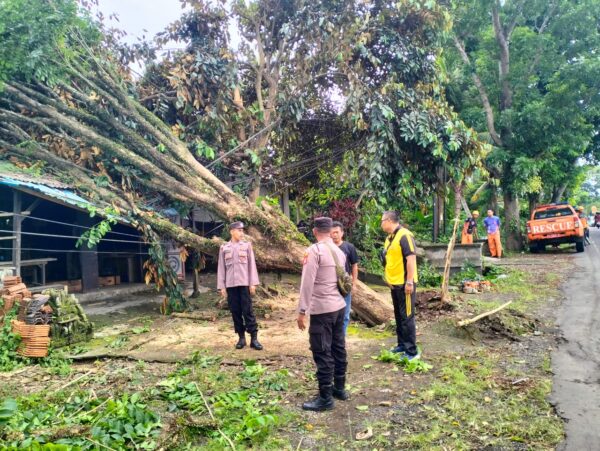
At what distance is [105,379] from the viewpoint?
17.0 feet

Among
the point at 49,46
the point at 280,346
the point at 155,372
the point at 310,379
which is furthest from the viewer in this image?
the point at 49,46

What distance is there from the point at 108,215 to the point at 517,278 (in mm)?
9424

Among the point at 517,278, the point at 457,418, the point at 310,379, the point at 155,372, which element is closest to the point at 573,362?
the point at 457,418

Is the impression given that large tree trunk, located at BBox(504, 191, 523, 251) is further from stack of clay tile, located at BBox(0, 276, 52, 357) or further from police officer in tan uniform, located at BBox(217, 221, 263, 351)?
stack of clay tile, located at BBox(0, 276, 52, 357)

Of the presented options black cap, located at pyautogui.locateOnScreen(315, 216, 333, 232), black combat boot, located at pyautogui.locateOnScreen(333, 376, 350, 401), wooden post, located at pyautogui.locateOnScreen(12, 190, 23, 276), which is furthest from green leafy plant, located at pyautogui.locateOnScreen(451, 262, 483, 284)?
wooden post, located at pyautogui.locateOnScreen(12, 190, 23, 276)

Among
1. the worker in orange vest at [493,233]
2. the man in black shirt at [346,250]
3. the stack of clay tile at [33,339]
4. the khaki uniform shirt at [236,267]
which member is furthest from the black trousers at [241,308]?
the worker in orange vest at [493,233]

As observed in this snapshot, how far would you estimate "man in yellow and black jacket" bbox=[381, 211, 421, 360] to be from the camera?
17.8 feet

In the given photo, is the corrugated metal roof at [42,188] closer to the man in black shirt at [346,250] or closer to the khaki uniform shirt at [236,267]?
the khaki uniform shirt at [236,267]

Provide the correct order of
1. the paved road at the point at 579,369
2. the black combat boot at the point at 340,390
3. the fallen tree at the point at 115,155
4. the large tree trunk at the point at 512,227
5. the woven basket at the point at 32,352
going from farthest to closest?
the large tree trunk at the point at 512,227 → the fallen tree at the point at 115,155 → the woven basket at the point at 32,352 → the black combat boot at the point at 340,390 → the paved road at the point at 579,369

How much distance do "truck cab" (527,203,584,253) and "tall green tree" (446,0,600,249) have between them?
1364 millimetres

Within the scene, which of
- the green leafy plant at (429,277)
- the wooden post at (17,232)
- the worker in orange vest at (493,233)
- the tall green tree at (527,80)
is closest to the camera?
the wooden post at (17,232)

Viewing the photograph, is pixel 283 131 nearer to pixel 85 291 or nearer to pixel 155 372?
pixel 85 291

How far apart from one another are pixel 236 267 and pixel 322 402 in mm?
2529

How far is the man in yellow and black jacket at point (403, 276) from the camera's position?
17.8ft
